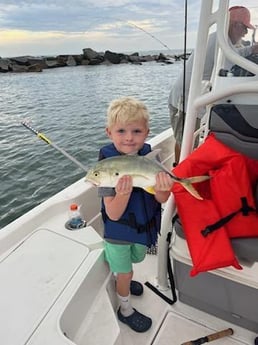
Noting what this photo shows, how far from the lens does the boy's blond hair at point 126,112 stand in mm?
1475

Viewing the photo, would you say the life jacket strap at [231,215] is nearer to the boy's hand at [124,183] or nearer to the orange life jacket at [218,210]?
the orange life jacket at [218,210]

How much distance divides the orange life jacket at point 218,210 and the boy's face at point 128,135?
257 millimetres

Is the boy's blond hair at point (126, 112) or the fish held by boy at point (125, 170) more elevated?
the boy's blond hair at point (126, 112)

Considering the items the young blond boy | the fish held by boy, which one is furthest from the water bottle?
the fish held by boy

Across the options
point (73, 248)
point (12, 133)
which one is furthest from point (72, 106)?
point (73, 248)

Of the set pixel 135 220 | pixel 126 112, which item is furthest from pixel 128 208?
pixel 126 112

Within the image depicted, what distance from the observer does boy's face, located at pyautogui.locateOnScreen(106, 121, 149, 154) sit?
1.49 meters

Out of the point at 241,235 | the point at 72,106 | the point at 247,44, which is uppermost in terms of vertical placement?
the point at 247,44

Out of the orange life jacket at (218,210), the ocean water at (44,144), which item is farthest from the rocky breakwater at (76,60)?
the orange life jacket at (218,210)

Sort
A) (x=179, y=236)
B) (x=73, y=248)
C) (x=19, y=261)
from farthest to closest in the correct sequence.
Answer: (x=73, y=248) → (x=19, y=261) → (x=179, y=236)

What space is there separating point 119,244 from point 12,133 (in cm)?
918

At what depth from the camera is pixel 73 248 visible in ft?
6.29

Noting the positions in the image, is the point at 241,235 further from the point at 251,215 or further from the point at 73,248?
the point at 73,248

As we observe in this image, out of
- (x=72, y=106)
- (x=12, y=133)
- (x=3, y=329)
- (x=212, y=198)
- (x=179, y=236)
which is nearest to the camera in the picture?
(x=3, y=329)
